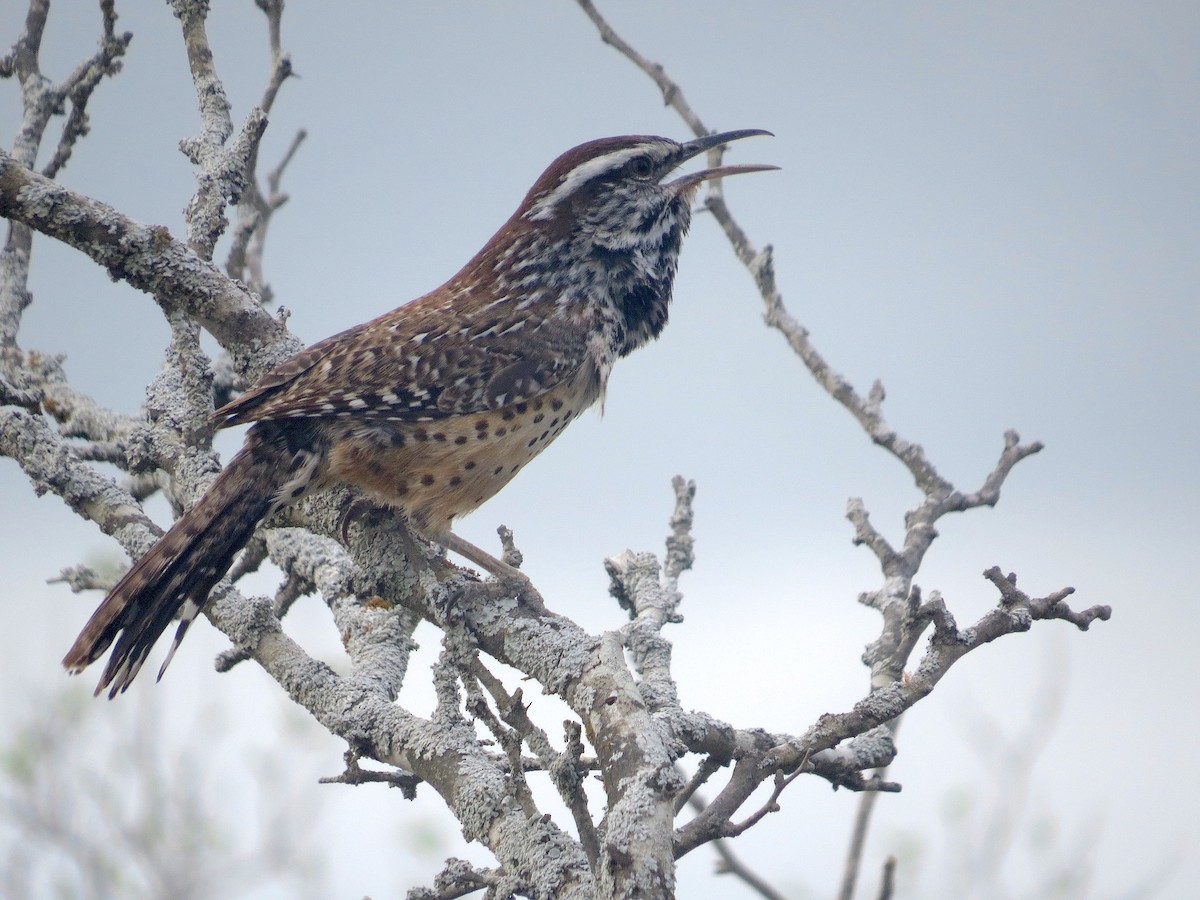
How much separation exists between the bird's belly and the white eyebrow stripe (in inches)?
33.2

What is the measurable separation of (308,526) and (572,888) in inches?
59.6

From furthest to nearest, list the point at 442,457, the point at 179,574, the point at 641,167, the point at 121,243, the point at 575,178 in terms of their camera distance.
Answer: the point at 641,167 < the point at 575,178 < the point at 442,457 < the point at 121,243 < the point at 179,574

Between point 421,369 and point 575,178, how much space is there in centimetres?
106

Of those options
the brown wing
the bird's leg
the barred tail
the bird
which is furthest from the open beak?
the barred tail

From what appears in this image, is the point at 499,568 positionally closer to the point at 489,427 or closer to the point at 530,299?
the point at 489,427

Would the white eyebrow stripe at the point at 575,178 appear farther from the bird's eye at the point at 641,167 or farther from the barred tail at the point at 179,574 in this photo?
the barred tail at the point at 179,574

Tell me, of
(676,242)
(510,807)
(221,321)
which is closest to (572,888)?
(510,807)

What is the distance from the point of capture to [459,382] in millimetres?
3420

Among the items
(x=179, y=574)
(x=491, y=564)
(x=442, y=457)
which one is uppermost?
(x=442, y=457)

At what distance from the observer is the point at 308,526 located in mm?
3301

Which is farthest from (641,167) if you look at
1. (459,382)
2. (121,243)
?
(121,243)

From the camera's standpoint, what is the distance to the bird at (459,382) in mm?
2973

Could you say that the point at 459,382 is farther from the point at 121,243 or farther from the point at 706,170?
the point at 706,170

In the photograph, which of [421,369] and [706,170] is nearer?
[421,369]
